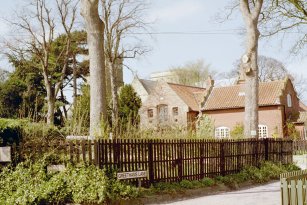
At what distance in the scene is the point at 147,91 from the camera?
6094 cm

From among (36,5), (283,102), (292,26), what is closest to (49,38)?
(36,5)

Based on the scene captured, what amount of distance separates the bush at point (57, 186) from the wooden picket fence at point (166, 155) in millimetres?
377

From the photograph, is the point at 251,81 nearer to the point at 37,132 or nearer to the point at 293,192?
the point at 37,132

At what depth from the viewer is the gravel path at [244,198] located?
441 inches

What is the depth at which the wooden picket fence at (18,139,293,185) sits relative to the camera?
35.9ft

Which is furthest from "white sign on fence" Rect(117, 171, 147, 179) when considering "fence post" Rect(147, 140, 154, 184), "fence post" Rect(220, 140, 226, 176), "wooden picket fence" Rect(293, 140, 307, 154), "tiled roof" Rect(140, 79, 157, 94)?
"tiled roof" Rect(140, 79, 157, 94)

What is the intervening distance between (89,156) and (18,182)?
1863 mm

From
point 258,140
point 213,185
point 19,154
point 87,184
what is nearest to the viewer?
point 87,184

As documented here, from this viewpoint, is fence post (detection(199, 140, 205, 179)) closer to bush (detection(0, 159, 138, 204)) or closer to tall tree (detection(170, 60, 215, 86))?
bush (detection(0, 159, 138, 204))

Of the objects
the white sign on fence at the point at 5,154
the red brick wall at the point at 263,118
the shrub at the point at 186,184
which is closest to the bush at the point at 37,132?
the white sign on fence at the point at 5,154

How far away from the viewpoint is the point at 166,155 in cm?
1300

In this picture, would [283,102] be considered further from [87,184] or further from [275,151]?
[87,184]

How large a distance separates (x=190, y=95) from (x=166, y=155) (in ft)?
119

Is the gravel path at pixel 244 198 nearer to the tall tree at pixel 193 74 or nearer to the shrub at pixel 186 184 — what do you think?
the shrub at pixel 186 184
